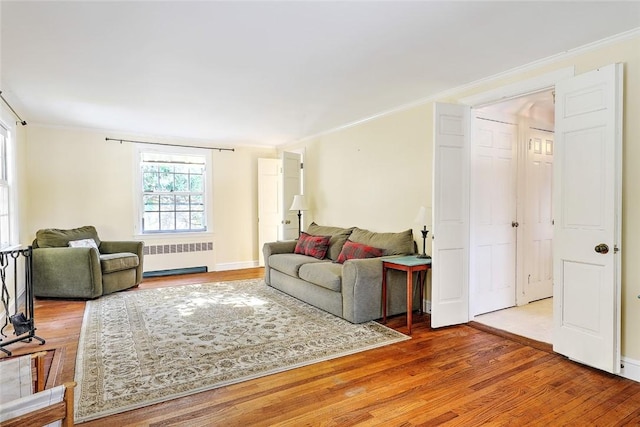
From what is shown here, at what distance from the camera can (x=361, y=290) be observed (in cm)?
359

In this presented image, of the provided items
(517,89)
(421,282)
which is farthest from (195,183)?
(517,89)

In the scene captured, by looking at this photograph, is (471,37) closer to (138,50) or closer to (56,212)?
(138,50)

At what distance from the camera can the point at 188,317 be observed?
382 cm

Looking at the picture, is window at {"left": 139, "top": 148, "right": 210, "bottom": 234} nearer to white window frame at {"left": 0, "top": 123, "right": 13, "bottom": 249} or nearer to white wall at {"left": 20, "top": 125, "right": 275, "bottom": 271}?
white wall at {"left": 20, "top": 125, "right": 275, "bottom": 271}

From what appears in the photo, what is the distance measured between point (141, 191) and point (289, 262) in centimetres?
309

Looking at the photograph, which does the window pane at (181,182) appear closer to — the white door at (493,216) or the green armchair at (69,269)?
the green armchair at (69,269)

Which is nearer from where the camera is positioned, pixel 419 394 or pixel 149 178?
pixel 419 394

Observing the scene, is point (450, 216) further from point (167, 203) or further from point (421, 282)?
point (167, 203)

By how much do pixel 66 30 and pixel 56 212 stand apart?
3894mm

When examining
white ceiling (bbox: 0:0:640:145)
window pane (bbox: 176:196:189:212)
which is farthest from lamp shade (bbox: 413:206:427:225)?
window pane (bbox: 176:196:189:212)

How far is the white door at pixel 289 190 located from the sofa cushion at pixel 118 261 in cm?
225

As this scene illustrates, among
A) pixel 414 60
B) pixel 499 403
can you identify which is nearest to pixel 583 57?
pixel 414 60

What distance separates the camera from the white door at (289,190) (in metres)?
6.00

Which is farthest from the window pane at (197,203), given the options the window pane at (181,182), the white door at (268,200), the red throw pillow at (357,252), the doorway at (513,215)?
the doorway at (513,215)
